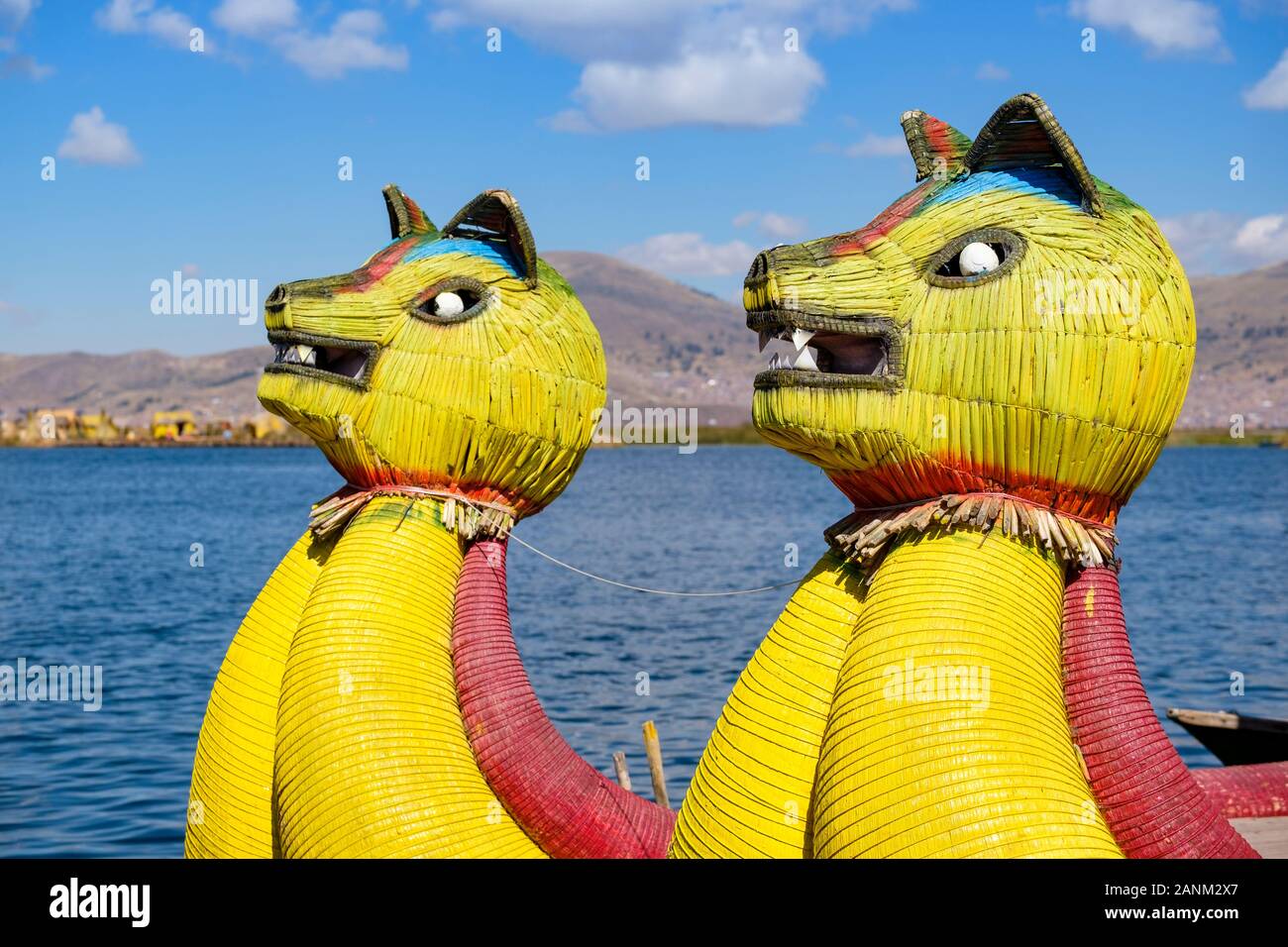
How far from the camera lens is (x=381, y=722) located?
5.94 metres

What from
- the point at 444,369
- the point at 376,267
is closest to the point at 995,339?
the point at 444,369

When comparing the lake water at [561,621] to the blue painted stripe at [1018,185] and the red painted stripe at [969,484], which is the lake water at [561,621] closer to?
the red painted stripe at [969,484]

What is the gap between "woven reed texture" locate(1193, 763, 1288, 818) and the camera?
5.97 m

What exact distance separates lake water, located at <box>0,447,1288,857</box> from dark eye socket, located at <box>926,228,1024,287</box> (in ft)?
24.5

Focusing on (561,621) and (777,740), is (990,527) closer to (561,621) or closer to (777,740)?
(777,740)

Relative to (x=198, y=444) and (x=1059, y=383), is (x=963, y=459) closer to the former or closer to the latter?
(x=1059, y=383)

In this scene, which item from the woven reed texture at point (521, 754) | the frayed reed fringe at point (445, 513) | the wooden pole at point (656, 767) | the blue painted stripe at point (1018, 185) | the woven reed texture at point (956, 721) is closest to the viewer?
the woven reed texture at point (956, 721)

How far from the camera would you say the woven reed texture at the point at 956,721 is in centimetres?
453

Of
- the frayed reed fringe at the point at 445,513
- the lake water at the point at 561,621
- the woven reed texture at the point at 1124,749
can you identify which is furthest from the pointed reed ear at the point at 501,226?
the lake water at the point at 561,621

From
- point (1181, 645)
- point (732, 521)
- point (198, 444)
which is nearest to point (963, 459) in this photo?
point (1181, 645)

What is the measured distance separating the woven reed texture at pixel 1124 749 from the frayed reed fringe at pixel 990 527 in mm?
116

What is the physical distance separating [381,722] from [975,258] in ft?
9.20

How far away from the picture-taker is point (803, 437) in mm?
5211

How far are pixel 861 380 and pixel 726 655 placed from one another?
13.9m
